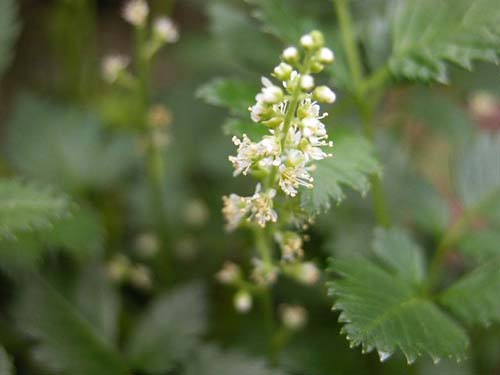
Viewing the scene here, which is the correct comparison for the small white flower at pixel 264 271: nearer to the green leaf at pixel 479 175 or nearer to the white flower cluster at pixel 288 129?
the white flower cluster at pixel 288 129

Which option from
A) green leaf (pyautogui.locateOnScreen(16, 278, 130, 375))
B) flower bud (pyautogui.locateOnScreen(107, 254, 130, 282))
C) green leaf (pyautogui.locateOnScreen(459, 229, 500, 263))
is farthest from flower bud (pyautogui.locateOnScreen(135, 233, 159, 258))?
green leaf (pyautogui.locateOnScreen(459, 229, 500, 263))

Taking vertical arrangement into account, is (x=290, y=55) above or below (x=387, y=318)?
above

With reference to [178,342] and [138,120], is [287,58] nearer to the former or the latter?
[138,120]

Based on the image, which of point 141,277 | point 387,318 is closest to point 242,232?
point 141,277

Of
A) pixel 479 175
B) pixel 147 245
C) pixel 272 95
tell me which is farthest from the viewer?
pixel 147 245

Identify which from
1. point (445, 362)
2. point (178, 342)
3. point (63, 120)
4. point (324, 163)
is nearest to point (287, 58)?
point (324, 163)

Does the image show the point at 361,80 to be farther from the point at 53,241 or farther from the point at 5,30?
the point at 5,30

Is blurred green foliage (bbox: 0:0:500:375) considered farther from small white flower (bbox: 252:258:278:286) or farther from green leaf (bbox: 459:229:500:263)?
small white flower (bbox: 252:258:278:286)
